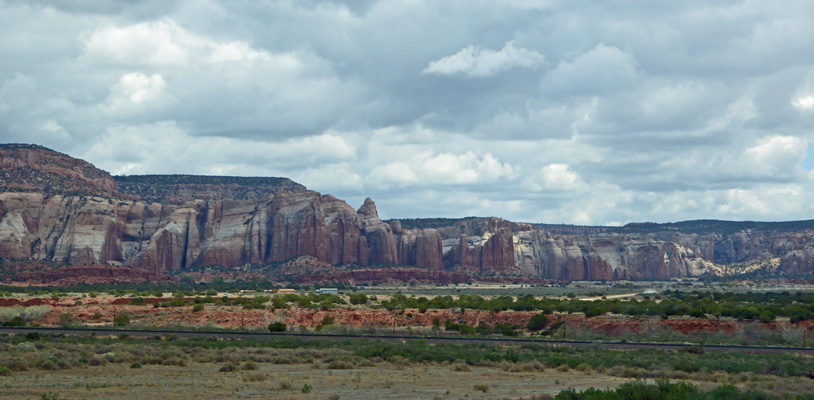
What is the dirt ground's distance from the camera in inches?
1044

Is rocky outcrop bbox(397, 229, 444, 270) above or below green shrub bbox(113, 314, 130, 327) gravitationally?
above

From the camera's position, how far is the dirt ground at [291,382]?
87.0 ft

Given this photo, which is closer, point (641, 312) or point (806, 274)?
point (641, 312)

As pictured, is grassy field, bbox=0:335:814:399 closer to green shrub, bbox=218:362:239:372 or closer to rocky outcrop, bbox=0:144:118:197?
green shrub, bbox=218:362:239:372

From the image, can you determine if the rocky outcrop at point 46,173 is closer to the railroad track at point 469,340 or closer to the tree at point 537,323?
the railroad track at point 469,340

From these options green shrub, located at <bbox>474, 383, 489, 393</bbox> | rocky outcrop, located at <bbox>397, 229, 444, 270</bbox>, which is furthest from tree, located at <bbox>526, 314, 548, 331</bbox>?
rocky outcrop, located at <bbox>397, 229, 444, 270</bbox>

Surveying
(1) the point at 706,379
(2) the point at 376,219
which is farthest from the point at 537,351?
(2) the point at 376,219

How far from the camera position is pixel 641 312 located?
→ 64.2 meters

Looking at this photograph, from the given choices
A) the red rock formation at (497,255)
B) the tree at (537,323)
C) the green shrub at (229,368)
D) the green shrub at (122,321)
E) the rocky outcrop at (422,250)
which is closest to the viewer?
the green shrub at (229,368)

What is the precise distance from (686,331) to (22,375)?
41780mm

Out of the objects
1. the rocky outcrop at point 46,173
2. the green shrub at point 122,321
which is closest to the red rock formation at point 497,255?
the rocky outcrop at point 46,173

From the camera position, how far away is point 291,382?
29.9 m

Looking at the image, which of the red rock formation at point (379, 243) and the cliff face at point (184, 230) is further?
the red rock formation at point (379, 243)

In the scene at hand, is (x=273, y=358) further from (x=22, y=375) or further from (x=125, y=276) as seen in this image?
(x=125, y=276)
